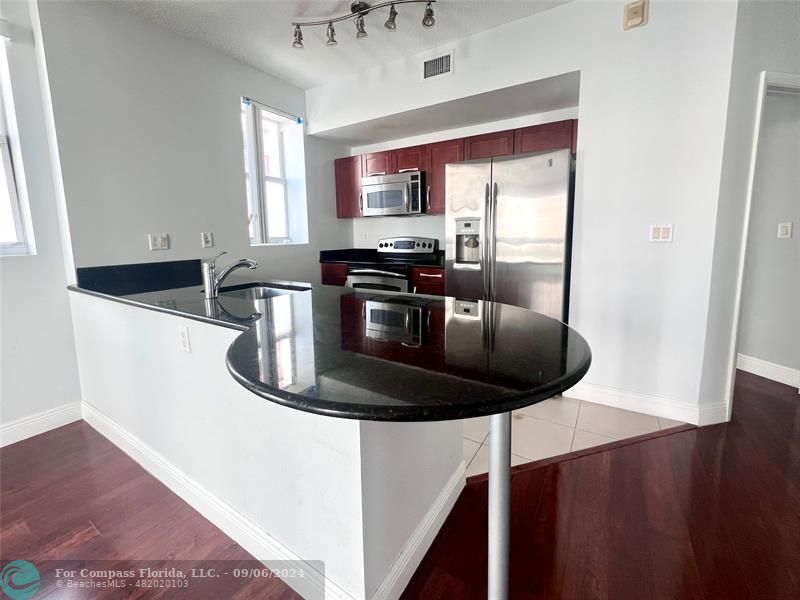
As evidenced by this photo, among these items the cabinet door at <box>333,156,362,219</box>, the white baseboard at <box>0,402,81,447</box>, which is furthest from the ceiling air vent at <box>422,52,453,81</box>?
the white baseboard at <box>0,402,81,447</box>

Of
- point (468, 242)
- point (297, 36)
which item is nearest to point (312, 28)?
point (297, 36)

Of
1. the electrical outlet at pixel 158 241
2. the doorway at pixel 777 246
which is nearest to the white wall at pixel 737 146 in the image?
the doorway at pixel 777 246

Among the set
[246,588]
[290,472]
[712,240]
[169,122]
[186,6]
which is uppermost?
[186,6]

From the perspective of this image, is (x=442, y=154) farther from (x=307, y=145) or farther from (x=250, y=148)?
(x=250, y=148)

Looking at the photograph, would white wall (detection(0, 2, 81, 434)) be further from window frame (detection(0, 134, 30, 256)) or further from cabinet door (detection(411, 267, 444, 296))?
cabinet door (detection(411, 267, 444, 296))

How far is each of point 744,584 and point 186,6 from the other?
12.8ft

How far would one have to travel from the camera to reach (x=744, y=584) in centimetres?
125

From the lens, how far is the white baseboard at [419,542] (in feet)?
3.76

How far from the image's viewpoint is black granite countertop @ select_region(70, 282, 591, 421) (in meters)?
0.58

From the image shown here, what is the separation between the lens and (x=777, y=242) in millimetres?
2865

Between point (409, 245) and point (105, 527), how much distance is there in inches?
121

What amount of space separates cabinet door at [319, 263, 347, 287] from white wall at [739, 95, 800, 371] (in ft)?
10.9

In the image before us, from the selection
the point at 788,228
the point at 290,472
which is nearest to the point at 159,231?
the point at 290,472

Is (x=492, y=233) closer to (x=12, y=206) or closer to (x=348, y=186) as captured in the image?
(x=348, y=186)
